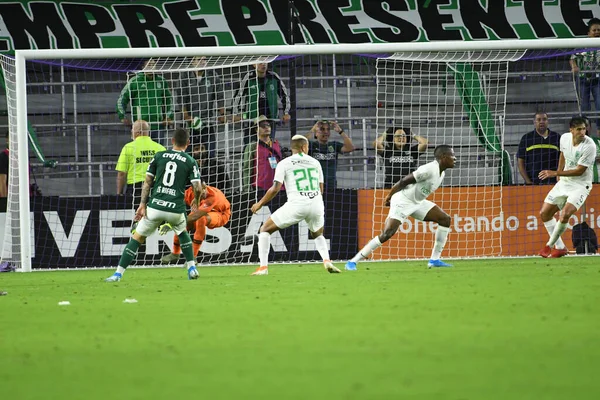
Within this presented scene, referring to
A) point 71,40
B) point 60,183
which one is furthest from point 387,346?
point 71,40

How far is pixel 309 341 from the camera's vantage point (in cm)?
577

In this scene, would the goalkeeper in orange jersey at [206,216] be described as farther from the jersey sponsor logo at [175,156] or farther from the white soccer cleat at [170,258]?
the jersey sponsor logo at [175,156]

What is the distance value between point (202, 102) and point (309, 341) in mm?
11543

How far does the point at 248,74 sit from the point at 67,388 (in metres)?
12.7

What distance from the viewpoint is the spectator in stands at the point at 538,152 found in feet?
55.4

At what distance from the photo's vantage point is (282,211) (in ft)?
42.4

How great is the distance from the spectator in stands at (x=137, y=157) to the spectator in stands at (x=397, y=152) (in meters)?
3.70

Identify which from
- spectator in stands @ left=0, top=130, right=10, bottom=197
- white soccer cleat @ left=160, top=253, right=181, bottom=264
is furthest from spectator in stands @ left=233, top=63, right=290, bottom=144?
spectator in stands @ left=0, top=130, right=10, bottom=197

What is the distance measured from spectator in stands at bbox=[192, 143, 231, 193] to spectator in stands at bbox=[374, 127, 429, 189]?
2.62 m

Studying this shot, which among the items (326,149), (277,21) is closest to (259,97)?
(326,149)

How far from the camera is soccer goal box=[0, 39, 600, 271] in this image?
51.6 ft

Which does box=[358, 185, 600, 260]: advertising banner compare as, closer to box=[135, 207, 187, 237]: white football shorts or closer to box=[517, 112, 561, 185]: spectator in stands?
box=[517, 112, 561, 185]: spectator in stands

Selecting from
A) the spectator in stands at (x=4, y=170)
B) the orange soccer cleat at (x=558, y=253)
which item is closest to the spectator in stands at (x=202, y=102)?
the spectator in stands at (x=4, y=170)

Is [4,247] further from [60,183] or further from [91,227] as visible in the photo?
[60,183]
